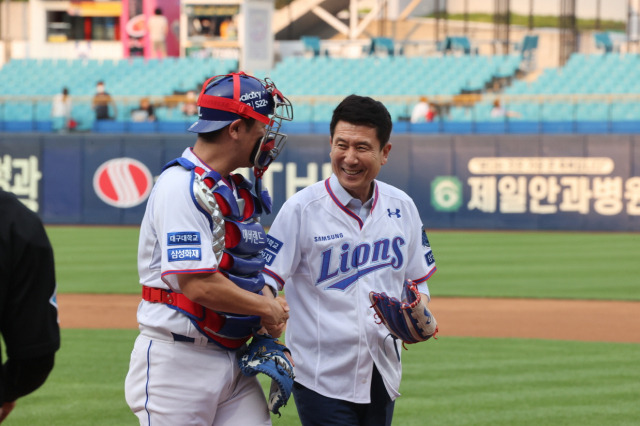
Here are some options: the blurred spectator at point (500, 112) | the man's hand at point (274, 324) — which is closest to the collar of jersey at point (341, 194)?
the man's hand at point (274, 324)

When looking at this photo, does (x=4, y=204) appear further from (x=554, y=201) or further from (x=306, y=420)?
(x=554, y=201)

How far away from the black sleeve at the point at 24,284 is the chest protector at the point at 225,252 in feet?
2.62

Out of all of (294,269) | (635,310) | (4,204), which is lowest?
(635,310)

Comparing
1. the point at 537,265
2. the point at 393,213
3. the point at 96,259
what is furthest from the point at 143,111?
the point at 393,213

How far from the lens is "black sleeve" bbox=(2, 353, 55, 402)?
2.38 meters

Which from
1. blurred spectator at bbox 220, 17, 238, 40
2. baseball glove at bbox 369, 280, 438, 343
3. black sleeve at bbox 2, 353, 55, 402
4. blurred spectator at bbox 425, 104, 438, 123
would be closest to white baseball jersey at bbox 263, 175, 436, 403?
baseball glove at bbox 369, 280, 438, 343

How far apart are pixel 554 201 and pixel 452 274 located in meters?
8.37

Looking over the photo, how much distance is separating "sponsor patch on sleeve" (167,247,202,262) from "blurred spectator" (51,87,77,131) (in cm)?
2130

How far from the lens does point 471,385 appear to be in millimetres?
7270

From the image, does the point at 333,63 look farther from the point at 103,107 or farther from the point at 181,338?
the point at 181,338

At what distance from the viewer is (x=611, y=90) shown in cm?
2634

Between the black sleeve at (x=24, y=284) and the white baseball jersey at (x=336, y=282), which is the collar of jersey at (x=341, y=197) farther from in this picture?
the black sleeve at (x=24, y=284)

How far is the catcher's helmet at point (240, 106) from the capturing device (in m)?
3.21

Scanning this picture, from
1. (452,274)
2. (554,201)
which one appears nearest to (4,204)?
(452,274)
